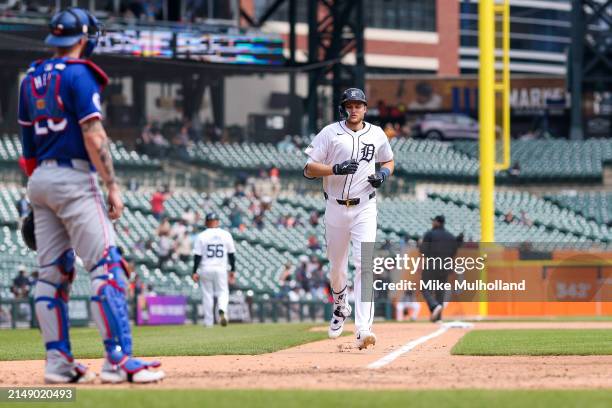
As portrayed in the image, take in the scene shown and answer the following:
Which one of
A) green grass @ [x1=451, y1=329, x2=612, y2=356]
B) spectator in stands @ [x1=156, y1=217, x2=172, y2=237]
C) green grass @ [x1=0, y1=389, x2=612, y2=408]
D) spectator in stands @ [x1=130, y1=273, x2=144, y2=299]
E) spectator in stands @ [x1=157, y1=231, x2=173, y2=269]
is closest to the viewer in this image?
green grass @ [x1=0, y1=389, x2=612, y2=408]

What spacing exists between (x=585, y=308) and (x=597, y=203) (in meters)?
16.5

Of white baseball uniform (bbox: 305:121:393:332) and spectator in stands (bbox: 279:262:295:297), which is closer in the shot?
white baseball uniform (bbox: 305:121:393:332)

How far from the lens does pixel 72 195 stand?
809 cm

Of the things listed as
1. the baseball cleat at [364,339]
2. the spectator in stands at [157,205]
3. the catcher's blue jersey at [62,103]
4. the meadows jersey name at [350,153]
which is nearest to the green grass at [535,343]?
the baseball cleat at [364,339]

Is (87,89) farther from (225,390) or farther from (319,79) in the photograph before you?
(319,79)

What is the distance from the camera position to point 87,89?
8.02 m

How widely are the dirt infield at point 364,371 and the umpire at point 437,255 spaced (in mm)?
8844

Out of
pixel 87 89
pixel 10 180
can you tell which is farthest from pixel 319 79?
pixel 87 89

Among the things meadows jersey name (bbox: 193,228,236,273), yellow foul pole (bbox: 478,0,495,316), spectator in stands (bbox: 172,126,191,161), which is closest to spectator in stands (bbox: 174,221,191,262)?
spectator in stands (bbox: 172,126,191,161)

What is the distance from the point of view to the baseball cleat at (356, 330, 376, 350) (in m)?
11.9

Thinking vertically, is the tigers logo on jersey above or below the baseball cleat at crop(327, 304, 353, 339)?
above

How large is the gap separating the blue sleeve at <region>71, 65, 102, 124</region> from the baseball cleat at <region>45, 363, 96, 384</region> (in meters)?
1.55

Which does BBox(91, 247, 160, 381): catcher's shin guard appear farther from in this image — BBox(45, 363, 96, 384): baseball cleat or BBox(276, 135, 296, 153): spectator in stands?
BBox(276, 135, 296, 153): spectator in stands

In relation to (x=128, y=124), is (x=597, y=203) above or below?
below
